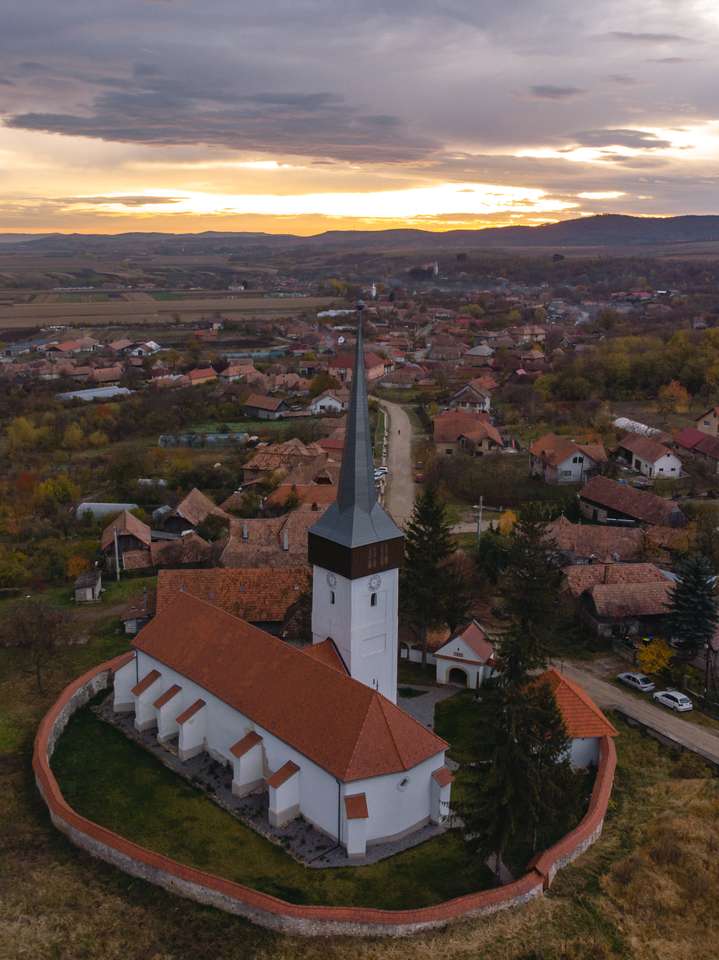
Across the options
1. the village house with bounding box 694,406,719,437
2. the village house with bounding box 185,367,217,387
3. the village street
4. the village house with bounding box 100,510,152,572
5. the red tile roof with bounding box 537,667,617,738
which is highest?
the village house with bounding box 694,406,719,437

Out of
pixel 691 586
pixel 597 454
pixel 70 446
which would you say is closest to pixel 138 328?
pixel 70 446

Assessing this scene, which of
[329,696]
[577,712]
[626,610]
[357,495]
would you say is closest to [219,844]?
[329,696]

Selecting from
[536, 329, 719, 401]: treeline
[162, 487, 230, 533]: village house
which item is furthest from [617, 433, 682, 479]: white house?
[162, 487, 230, 533]: village house

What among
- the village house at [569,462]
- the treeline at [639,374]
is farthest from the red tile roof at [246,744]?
the treeline at [639,374]

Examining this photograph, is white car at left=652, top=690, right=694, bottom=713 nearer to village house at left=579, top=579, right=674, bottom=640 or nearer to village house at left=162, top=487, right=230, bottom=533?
village house at left=579, top=579, right=674, bottom=640

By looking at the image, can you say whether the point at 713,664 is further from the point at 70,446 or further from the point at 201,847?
the point at 70,446
